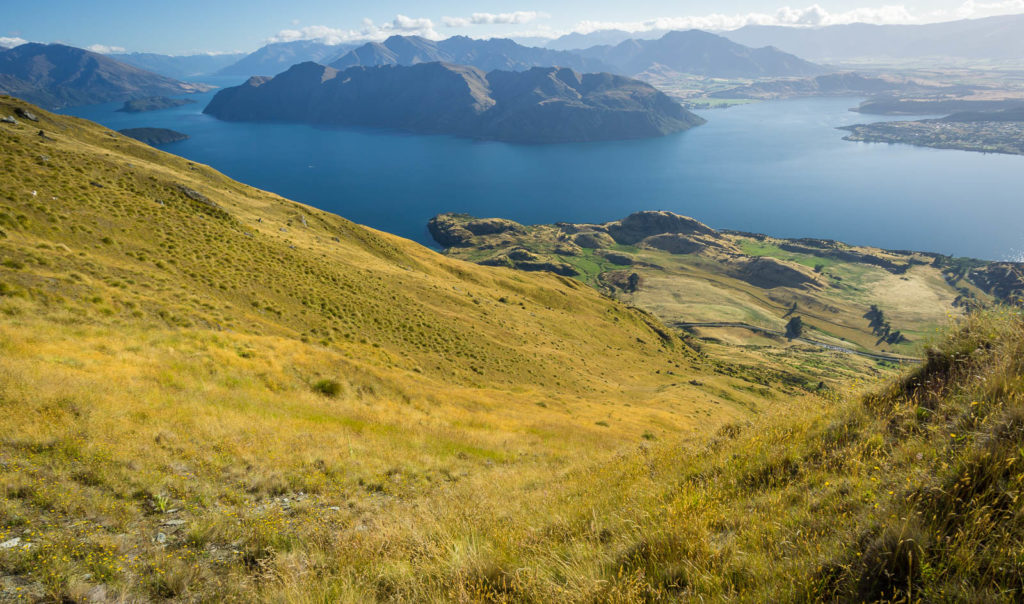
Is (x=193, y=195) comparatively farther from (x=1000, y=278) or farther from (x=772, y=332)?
(x=1000, y=278)

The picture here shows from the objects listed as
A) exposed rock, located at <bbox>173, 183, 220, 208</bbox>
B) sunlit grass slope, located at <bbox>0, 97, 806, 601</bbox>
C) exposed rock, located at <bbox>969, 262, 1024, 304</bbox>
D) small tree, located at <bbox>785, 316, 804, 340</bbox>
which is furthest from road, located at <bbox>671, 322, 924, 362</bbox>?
exposed rock, located at <bbox>173, 183, 220, 208</bbox>

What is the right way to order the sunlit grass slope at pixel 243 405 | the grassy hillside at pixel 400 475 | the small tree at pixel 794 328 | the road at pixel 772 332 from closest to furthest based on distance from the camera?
the grassy hillside at pixel 400 475 < the sunlit grass slope at pixel 243 405 < the road at pixel 772 332 < the small tree at pixel 794 328

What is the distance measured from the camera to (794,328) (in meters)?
162

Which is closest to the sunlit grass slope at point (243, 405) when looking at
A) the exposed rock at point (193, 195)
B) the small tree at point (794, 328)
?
the exposed rock at point (193, 195)

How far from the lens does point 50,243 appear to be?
78.2 ft

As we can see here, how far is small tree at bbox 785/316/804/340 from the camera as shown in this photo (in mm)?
159625

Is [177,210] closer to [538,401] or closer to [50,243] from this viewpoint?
[50,243]

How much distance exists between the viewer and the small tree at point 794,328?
159625mm

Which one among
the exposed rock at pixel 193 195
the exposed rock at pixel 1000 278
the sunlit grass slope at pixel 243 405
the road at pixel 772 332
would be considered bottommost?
the road at pixel 772 332

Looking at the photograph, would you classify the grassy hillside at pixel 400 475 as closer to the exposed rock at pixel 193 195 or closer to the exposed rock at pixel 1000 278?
the exposed rock at pixel 193 195

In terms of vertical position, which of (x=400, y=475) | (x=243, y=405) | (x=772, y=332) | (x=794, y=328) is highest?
(x=243, y=405)

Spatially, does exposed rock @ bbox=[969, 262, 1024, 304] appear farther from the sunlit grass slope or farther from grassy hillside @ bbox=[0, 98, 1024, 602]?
grassy hillside @ bbox=[0, 98, 1024, 602]

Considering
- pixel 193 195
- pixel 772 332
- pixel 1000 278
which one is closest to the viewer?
pixel 193 195

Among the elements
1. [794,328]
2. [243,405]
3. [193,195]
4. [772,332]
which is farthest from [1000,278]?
[193,195]
